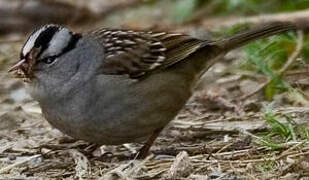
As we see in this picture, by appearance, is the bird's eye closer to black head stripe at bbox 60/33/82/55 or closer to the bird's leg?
black head stripe at bbox 60/33/82/55

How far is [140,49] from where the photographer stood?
15.0ft

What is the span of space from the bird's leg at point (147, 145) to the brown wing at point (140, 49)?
0.34 meters

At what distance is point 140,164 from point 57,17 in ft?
12.0

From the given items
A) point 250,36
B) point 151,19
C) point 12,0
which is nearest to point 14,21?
point 12,0

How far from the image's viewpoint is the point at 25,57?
418 cm

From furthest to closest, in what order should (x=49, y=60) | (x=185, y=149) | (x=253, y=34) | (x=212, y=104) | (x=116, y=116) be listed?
(x=212, y=104)
(x=253, y=34)
(x=185, y=149)
(x=49, y=60)
(x=116, y=116)

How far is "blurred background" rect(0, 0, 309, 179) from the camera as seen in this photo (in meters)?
4.09

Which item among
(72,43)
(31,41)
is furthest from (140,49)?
(31,41)

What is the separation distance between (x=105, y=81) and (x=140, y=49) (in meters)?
0.43

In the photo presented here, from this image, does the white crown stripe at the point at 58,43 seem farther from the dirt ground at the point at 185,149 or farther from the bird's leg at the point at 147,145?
the bird's leg at the point at 147,145

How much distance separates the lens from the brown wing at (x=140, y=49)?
436cm

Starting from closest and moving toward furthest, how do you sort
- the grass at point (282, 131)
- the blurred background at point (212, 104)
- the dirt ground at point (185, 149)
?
1. the dirt ground at point (185, 149)
2. the blurred background at point (212, 104)
3. the grass at point (282, 131)

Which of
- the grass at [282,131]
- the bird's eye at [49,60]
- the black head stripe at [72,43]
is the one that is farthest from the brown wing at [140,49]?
the grass at [282,131]

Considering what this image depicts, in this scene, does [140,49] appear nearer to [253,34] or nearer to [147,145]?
[147,145]
